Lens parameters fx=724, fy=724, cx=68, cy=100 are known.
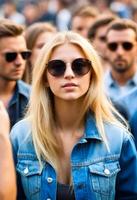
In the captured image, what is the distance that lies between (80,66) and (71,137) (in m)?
0.49

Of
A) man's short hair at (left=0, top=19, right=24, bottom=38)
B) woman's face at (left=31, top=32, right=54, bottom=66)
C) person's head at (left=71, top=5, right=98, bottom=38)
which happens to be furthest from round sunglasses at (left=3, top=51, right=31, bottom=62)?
person's head at (left=71, top=5, right=98, bottom=38)

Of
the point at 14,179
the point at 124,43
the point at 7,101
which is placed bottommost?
A: the point at 14,179

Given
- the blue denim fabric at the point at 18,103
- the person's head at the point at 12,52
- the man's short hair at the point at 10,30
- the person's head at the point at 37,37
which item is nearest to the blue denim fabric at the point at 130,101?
the blue denim fabric at the point at 18,103

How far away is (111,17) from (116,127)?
5.32m

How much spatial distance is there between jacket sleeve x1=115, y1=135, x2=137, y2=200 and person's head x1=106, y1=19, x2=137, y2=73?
3726 mm

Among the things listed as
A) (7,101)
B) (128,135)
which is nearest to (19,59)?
(7,101)

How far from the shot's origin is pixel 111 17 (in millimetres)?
10023

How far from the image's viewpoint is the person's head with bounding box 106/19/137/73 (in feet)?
28.0

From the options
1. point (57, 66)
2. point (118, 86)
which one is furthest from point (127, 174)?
point (118, 86)

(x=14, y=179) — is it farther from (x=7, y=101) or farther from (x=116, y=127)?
(x=7, y=101)

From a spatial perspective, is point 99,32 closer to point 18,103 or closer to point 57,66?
point 18,103

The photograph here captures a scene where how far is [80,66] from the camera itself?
493cm

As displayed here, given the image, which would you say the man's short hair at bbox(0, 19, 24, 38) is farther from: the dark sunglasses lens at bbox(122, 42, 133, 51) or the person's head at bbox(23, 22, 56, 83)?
the dark sunglasses lens at bbox(122, 42, 133, 51)

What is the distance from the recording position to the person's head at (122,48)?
8523 millimetres
